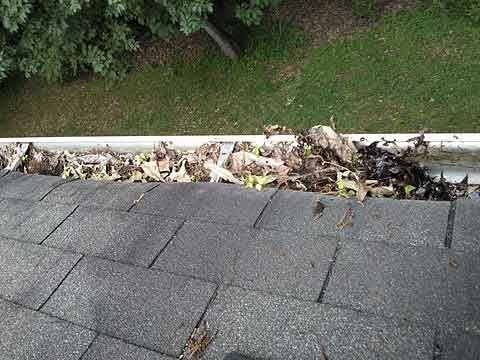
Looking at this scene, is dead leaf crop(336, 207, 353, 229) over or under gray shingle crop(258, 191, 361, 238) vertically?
over

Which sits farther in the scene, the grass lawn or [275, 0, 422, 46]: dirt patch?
[275, 0, 422, 46]: dirt patch

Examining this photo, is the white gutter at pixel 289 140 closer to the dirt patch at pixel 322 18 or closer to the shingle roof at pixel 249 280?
the shingle roof at pixel 249 280

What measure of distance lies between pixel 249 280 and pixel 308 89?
4.73 meters

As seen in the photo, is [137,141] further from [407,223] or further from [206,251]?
[407,223]

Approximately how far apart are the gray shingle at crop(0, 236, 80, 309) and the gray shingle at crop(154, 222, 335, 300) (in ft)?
1.73

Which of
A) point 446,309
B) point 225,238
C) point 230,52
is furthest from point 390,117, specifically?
point 446,309

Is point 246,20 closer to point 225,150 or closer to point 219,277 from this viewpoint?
point 225,150

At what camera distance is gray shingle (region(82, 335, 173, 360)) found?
1.56 metres

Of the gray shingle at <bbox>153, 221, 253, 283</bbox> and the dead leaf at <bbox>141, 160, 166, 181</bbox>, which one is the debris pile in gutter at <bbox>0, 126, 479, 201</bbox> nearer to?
the dead leaf at <bbox>141, 160, 166, 181</bbox>

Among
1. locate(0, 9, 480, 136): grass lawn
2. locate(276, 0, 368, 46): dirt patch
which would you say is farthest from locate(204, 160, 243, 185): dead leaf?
locate(276, 0, 368, 46): dirt patch

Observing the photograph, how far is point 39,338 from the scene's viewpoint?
179cm

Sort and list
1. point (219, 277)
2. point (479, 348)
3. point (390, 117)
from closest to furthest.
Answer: point (479, 348) → point (219, 277) → point (390, 117)

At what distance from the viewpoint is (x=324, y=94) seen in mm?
5898

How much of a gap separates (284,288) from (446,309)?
0.55 meters
